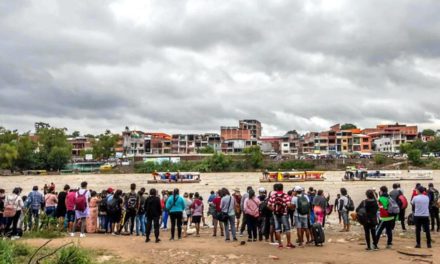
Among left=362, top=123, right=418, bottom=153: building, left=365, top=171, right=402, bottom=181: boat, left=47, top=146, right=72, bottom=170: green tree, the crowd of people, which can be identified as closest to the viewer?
the crowd of people

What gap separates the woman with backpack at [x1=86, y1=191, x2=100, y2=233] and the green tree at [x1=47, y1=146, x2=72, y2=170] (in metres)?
86.3

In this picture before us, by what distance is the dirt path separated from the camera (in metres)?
10.6

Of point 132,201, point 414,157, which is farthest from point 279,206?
point 414,157

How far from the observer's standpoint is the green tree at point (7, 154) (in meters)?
92.2

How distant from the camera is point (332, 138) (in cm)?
11700

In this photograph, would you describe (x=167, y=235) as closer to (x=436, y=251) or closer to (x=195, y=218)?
(x=195, y=218)

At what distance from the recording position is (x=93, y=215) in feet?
48.0

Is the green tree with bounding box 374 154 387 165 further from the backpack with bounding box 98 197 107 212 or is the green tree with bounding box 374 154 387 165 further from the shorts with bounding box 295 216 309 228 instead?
the shorts with bounding box 295 216 309 228

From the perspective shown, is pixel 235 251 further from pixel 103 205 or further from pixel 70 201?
pixel 70 201

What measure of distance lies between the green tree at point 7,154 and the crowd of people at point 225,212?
3354 inches

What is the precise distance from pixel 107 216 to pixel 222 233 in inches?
A: 143

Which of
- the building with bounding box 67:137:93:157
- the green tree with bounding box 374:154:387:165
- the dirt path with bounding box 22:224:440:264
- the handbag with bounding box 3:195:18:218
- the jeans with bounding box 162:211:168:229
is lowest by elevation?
the dirt path with bounding box 22:224:440:264

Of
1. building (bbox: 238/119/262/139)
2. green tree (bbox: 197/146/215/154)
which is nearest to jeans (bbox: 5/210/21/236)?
green tree (bbox: 197/146/215/154)

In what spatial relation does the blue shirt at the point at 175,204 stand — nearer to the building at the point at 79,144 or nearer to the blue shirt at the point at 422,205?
the blue shirt at the point at 422,205
